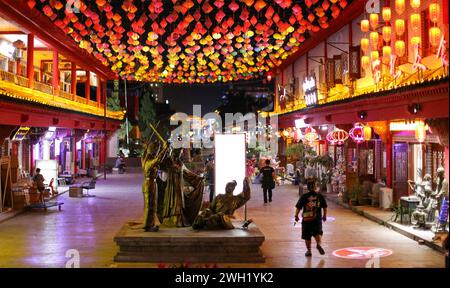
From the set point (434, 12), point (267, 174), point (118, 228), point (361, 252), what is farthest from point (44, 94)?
point (361, 252)

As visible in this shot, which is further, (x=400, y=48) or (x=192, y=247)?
(x=400, y=48)

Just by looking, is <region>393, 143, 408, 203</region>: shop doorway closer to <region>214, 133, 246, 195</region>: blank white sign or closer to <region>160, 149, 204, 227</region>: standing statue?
<region>214, 133, 246, 195</region>: blank white sign

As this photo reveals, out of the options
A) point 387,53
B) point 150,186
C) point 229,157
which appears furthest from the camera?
point 229,157

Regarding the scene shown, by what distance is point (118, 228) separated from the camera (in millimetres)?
15727

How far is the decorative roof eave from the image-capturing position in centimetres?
2108

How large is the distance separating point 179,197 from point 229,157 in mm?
5466

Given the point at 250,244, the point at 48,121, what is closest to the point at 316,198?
the point at 250,244

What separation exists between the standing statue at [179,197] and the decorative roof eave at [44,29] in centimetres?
1178

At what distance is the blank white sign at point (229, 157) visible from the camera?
58.3 feet

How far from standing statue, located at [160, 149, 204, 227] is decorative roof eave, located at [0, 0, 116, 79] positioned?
38.6 feet

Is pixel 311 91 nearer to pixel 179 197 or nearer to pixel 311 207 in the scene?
pixel 179 197

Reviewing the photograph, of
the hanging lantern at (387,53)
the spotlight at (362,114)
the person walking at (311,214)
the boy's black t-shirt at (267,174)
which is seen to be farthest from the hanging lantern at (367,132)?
the person walking at (311,214)

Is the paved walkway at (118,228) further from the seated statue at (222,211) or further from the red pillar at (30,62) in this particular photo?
the red pillar at (30,62)

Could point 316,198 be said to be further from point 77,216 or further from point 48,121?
point 48,121
